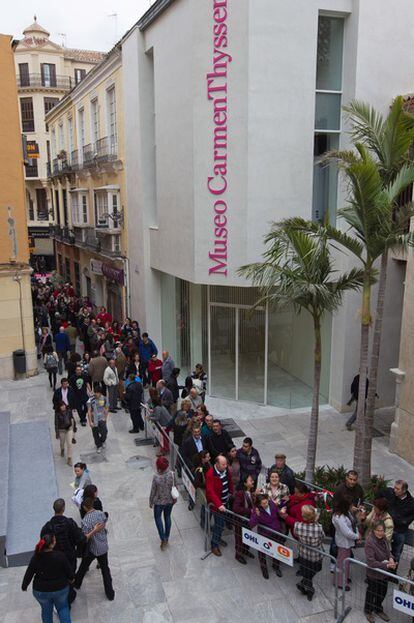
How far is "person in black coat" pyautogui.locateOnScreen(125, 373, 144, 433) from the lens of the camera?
1303cm

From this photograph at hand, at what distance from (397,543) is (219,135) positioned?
388 inches

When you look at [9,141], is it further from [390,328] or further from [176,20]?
[390,328]

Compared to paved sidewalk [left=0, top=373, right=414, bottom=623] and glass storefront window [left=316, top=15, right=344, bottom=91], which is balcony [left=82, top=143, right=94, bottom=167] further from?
paved sidewalk [left=0, top=373, right=414, bottom=623]

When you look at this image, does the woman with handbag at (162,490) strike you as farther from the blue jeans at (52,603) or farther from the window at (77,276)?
the window at (77,276)

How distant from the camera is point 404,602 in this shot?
662 cm

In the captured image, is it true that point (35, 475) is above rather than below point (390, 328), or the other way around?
below

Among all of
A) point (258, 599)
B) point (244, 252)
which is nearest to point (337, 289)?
point (244, 252)

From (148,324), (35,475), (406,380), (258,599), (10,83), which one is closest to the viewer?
(258,599)

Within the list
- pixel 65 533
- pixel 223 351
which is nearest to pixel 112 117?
pixel 223 351

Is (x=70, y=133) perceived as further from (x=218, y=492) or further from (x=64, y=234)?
(x=218, y=492)

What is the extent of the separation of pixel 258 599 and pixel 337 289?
520cm

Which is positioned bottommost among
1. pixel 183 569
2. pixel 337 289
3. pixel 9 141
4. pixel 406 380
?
pixel 183 569

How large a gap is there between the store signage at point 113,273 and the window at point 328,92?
9.95 metres

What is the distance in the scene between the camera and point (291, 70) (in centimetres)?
1332
